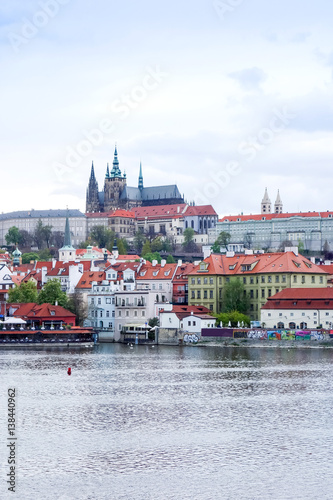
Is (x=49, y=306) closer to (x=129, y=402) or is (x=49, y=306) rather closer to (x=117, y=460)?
(x=129, y=402)

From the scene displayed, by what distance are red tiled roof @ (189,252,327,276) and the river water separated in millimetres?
29972

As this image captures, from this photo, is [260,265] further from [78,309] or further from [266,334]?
[78,309]

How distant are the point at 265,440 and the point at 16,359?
3307 centimetres

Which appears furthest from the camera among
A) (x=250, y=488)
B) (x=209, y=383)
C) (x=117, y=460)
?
(x=209, y=383)

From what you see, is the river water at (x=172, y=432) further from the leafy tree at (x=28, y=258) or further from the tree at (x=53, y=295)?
the leafy tree at (x=28, y=258)

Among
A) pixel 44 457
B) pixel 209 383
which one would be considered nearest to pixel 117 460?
pixel 44 457

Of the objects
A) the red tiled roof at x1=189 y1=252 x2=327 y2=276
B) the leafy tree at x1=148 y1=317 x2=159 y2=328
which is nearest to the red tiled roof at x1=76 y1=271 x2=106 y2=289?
the red tiled roof at x1=189 y1=252 x2=327 y2=276

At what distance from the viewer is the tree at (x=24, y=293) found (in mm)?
91688

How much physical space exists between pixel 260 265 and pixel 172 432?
179ft

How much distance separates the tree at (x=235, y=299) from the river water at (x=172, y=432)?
27788mm

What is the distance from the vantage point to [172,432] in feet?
104

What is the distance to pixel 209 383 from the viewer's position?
4459 centimetres

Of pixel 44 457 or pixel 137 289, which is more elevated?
pixel 137 289

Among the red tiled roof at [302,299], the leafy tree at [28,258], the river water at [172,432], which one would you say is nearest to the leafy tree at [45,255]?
the leafy tree at [28,258]
